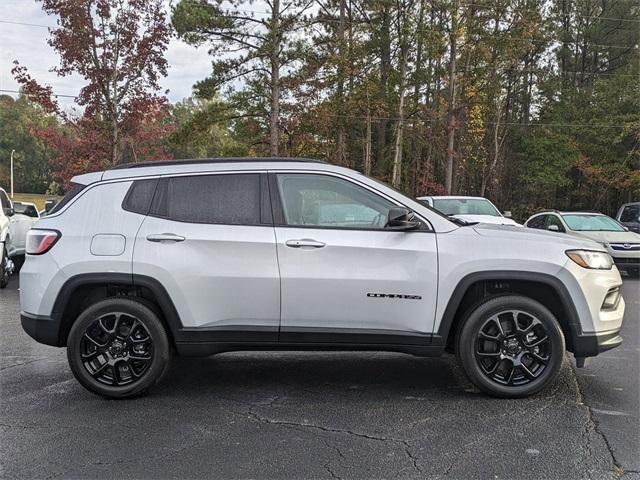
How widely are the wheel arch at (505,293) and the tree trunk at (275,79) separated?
64.5ft

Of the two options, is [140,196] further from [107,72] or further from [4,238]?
[107,72]

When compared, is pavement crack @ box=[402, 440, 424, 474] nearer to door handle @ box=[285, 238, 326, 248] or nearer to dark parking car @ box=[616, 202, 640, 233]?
door handle @ box=[285, 238, 326, 248]

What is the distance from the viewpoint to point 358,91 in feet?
92.5

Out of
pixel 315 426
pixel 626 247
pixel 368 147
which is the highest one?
pixel 368 147

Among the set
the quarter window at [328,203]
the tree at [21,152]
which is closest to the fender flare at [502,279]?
the quarter window at [328,203]

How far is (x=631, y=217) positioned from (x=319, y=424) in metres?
15.7

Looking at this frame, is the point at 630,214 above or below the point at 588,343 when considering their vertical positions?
above

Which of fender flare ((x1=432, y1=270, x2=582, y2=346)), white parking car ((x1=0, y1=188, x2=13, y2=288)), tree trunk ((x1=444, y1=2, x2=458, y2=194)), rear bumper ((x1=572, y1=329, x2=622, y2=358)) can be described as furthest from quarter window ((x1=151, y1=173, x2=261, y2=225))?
tree trunk ((x1=444, y1=2, x2=458, y2=194))

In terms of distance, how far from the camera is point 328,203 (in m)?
4.35

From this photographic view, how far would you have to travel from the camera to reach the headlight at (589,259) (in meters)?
4.22

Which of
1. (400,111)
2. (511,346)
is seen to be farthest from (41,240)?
(400,111)

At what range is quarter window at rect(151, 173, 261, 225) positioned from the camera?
432 centimetres

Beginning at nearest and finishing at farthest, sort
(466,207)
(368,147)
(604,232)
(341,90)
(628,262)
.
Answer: (628,262), (604,232), (466,207), (341,90), (368,147)

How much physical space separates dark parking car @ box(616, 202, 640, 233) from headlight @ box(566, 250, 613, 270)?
1318 centimetres
